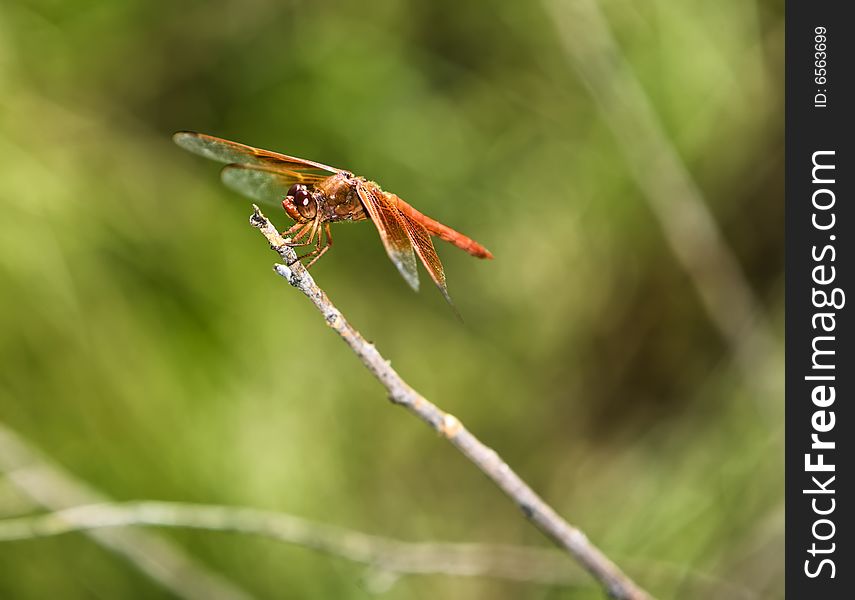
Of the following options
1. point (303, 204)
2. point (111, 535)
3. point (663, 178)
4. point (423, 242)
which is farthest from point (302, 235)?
point (663, 178)

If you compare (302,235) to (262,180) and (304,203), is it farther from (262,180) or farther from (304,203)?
(262,180)

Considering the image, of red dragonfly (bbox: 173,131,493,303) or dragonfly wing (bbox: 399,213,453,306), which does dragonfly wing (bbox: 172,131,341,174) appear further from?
dragonfly wing (bbox: 399,213,453,306)

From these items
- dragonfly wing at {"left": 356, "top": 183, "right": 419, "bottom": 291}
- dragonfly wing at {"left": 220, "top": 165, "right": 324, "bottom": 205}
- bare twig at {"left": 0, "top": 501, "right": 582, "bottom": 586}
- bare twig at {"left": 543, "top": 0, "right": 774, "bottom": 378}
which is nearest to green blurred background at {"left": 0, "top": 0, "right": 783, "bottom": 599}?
bare twig at {"left": 543, "top": 0, "right": 774, "bottom": 378}

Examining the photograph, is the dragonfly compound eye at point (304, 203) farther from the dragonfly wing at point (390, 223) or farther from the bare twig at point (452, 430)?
the bare twig at point (452, 430)

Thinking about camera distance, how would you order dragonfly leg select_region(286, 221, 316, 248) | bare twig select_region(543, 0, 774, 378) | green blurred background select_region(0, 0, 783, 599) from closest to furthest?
dragonfly leg select_region(286, 221, 316, 248), green blurred background select_region(0, 0, 783, 599), bare twig select_region(543, 0, 774, 378)

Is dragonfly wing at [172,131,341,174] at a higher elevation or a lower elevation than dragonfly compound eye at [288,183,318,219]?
higher
